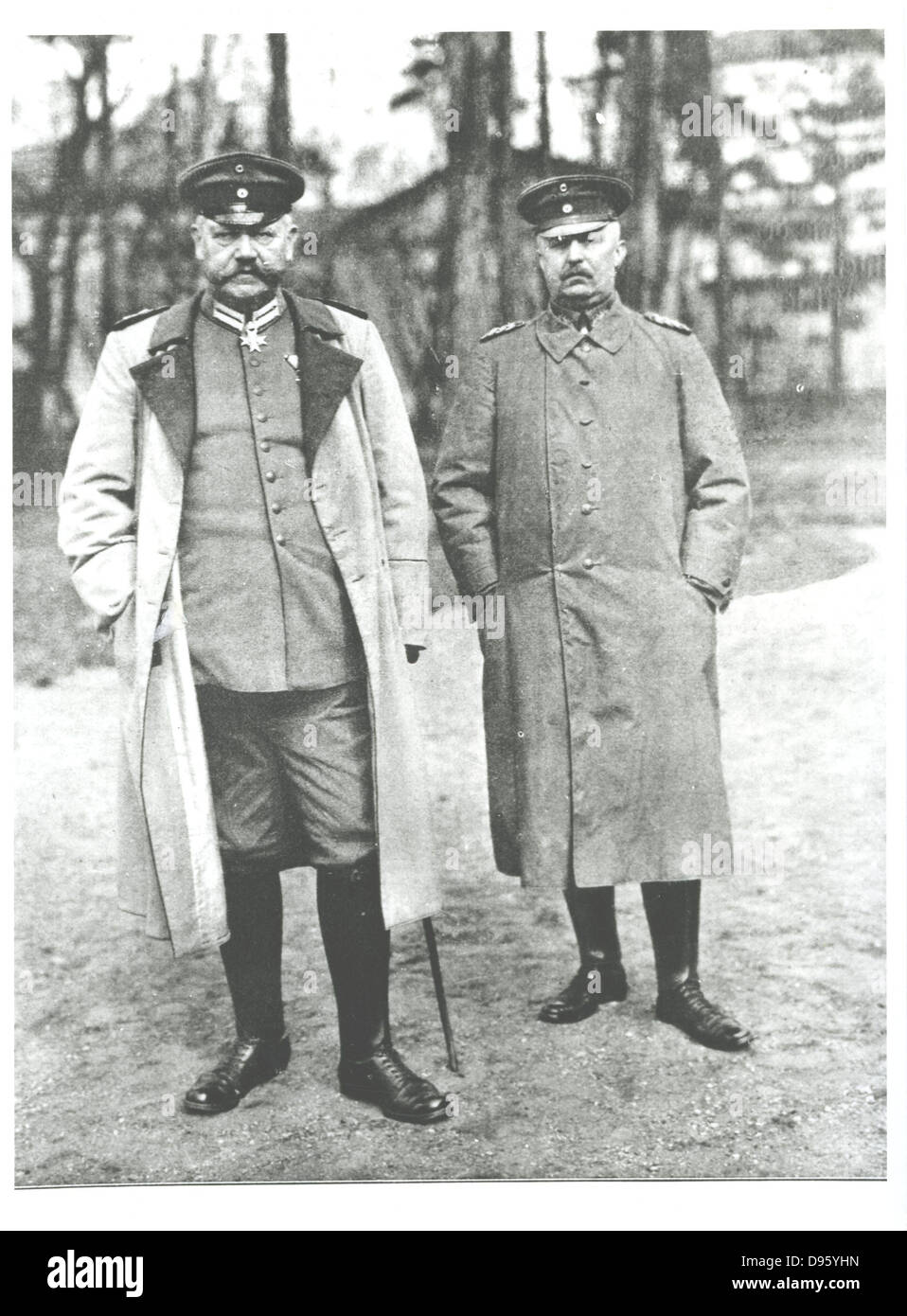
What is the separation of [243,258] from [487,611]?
1.07 metres

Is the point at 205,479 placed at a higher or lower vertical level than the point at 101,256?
lower

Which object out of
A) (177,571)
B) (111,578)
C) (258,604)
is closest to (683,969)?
(258,604)

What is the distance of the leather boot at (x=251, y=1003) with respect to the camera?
11.1 feet

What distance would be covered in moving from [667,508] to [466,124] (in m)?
1.13

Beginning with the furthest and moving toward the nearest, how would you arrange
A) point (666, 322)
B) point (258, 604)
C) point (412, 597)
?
point (666, 322)
point (412, 597)
point (258, 604)

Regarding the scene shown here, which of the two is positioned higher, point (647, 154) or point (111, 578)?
point (647, 154)

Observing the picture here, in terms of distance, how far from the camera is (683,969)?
3.47m

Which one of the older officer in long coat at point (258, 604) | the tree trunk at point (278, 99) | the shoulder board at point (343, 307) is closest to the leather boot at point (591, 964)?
the older officer in long coat at point (258, 604)

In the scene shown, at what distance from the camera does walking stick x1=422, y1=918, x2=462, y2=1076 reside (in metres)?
3.41

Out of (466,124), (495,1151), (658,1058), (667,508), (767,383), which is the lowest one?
(495,1151)

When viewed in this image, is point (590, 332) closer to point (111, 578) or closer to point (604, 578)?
point (604, 578)
